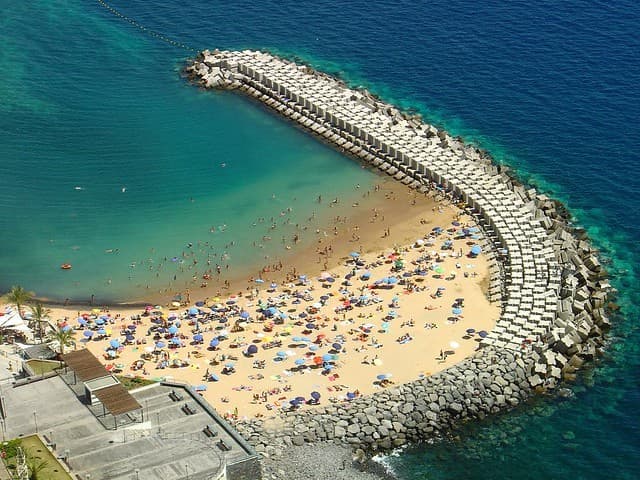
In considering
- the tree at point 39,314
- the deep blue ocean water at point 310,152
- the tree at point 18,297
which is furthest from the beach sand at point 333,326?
the deep blue ocean water at point 310,152

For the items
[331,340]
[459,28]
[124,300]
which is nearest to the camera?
[331,340]

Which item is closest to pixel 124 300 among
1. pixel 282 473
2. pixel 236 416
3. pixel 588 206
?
pixel 236 416

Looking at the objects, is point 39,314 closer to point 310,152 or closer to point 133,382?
point 133,382

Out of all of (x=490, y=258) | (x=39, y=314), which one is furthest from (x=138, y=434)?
(x=490, y=258)

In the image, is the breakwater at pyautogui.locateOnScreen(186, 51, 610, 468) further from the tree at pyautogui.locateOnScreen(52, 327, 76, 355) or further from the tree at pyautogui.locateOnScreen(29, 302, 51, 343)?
the tree at pyautogui.locateOnScreen(29, 302, 51, 343)

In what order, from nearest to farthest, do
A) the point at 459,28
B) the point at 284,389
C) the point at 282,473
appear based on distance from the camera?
the point at 282,473
the point at 284,389
the point at 459,28

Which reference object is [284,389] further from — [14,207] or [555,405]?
[14,207]

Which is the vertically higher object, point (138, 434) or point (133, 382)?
point (133, 382)
